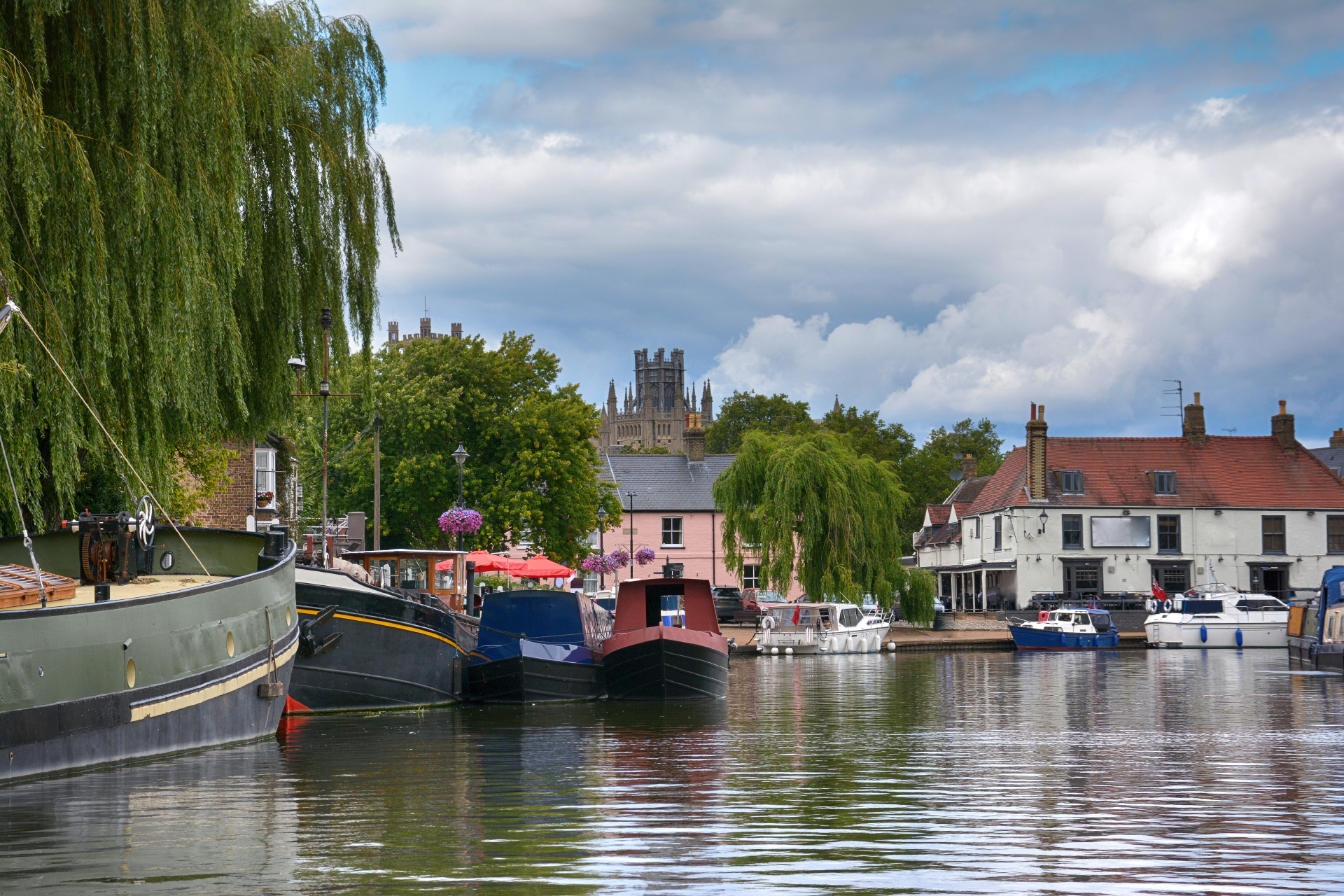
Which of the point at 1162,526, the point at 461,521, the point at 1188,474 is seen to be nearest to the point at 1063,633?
the point at 1162,526

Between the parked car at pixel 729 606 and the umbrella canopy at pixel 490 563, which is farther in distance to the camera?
the parked car at pixel 729 606

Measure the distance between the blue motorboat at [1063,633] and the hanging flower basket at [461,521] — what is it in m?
28.9

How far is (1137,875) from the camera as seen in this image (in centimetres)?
841

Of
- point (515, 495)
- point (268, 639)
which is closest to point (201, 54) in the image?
point (268, 639)

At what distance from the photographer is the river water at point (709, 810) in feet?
27.7

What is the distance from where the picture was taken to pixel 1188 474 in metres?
71.8

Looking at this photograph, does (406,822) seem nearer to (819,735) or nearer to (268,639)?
(268,639)

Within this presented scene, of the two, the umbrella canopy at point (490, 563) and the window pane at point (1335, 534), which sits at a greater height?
the window pane at point (1335, 534)

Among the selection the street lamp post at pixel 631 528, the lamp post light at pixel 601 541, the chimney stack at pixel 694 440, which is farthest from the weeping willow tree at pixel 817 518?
the chimney stack at pixel 694 440

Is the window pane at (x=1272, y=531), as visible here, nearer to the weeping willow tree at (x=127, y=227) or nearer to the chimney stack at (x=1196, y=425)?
the chimney stack at (x=1196, y=425)

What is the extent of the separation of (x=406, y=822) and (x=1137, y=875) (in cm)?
530

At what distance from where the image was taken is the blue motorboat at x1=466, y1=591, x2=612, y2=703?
27.0 meters

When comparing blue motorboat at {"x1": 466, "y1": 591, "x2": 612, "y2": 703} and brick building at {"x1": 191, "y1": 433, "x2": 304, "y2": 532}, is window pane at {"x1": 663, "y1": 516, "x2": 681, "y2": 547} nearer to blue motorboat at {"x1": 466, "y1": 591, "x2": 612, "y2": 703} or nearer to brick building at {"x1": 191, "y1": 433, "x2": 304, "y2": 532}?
brick building at {"x1": 191, "y1": 433, "x2": 304, "y2": 532}

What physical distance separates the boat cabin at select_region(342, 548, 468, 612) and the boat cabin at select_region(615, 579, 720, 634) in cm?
348
